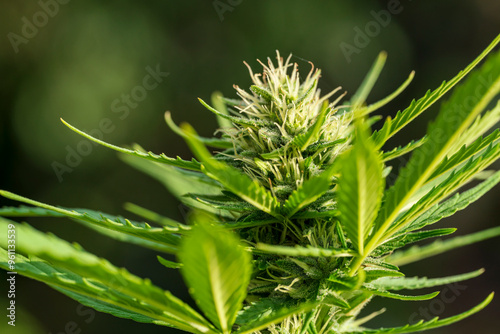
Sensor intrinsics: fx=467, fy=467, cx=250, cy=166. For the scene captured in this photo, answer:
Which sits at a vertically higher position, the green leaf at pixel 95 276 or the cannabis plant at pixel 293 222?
the cannabis plant at pixel 293 222

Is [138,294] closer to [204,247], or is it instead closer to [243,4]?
[204,247]

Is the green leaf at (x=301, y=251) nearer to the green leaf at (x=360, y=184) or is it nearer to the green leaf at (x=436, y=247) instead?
the green leaf at (x=360, y=184)

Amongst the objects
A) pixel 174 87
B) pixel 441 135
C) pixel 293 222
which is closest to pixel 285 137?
pixel 293 222

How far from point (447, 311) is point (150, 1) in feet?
8.16

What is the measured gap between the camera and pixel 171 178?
654 mm

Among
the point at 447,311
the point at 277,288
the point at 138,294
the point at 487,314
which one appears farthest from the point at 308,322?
the point at 487,314

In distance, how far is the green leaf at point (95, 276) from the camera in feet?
0.90

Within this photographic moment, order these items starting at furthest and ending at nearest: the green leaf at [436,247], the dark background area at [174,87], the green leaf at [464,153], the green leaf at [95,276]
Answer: the dark background area at [174,87]
the green leaf at [436,247]
the green leaf at [464,153]
the green leaf at [95,276]

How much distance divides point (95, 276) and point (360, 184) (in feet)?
0.58

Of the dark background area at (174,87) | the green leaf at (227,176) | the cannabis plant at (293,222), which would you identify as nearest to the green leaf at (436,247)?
the cannabis plant at (293,222)

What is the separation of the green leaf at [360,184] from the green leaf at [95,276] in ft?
0.44

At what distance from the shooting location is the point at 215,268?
29 centimetres

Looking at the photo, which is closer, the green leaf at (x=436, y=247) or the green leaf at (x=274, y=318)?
the green leaf at (x=274, y=318)

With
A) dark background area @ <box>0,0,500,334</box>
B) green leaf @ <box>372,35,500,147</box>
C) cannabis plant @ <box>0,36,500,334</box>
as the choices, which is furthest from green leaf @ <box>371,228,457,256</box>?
dark background area @ <box>0,0,500,334</box>
